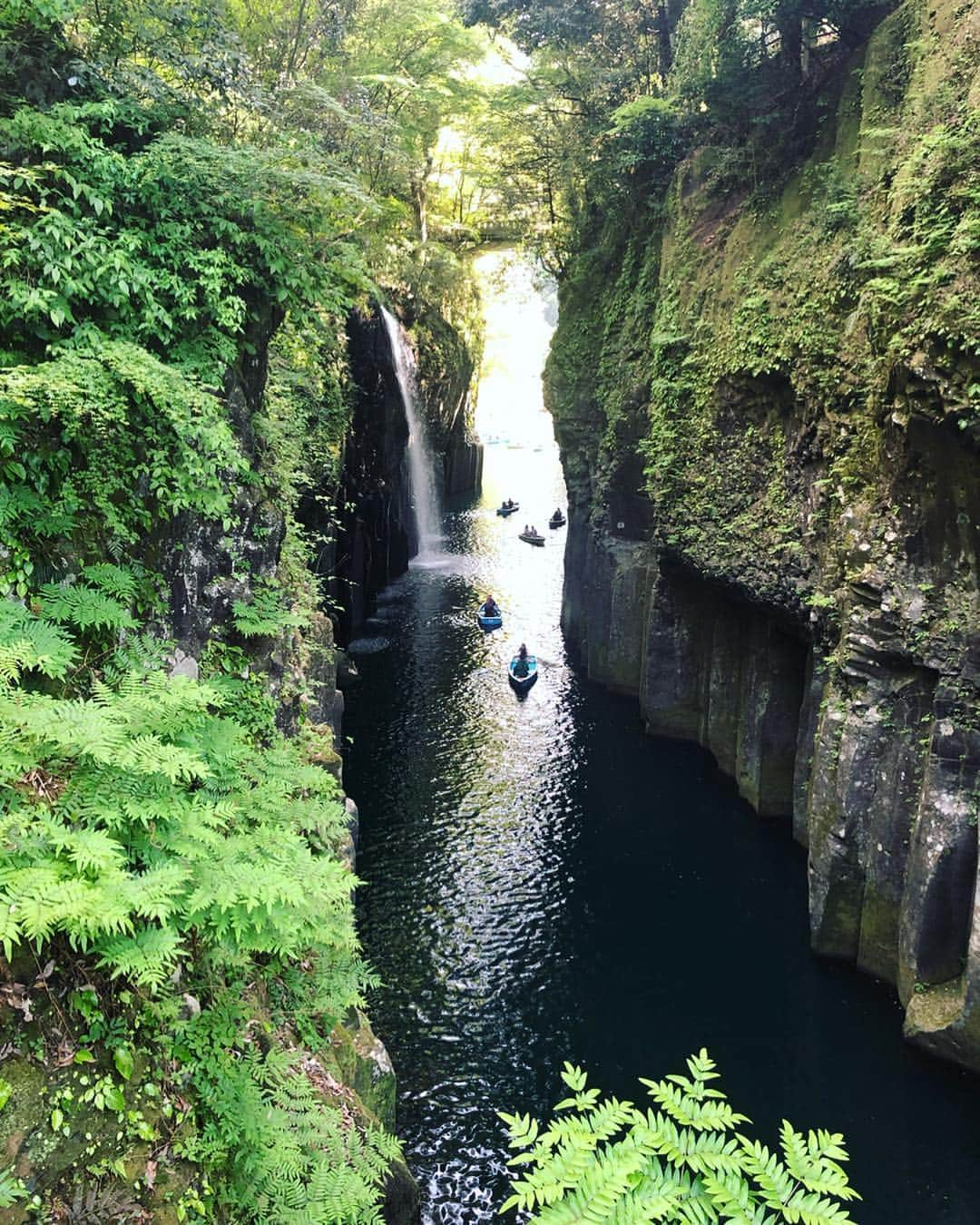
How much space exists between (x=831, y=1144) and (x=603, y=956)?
429 inches

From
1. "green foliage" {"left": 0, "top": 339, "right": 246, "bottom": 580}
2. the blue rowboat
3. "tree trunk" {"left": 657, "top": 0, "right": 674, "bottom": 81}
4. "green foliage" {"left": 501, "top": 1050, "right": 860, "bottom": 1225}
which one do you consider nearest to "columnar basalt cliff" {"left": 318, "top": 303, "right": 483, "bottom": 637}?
the blue rowboat

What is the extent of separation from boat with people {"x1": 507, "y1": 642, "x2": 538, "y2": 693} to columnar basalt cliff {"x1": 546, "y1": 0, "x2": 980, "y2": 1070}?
4566mm

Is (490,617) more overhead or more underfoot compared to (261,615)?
more underfoot

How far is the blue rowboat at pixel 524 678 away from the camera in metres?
25.2

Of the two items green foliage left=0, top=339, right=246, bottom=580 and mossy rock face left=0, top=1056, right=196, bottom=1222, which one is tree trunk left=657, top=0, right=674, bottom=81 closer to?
green foliage left=0, top=339, right=246, bottom=580

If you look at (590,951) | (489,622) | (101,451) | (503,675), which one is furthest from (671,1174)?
(489,622)

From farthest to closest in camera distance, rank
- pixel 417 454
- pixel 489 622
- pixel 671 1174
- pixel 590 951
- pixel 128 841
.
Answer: pixel 417 454
pixel 489 622
pixel 590 951
pixel 128 841
pixel 671 1174

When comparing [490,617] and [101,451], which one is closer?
[101,451]

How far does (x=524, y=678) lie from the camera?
25.4 metres

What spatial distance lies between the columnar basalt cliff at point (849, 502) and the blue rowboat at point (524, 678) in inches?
179

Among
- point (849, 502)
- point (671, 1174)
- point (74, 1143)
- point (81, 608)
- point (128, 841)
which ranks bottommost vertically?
point (74, 1143)

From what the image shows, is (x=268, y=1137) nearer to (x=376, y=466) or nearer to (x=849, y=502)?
(x=849, y=502)

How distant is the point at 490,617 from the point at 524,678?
6.95 metres

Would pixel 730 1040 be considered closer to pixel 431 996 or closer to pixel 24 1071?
pixel 431 996
